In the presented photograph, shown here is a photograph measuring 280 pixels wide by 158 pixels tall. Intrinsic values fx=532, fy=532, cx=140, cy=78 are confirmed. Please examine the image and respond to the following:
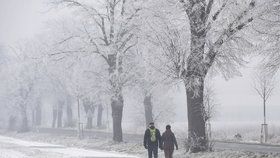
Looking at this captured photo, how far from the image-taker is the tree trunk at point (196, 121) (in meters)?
26.2

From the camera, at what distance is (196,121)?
87.0 feet

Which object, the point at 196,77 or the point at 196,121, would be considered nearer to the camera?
the point at 196,77

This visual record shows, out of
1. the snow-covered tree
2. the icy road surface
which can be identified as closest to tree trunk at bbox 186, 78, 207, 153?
the icy road surface

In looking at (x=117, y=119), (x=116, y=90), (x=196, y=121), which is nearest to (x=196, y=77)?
(x=196, y=121)

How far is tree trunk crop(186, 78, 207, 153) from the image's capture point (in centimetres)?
2616

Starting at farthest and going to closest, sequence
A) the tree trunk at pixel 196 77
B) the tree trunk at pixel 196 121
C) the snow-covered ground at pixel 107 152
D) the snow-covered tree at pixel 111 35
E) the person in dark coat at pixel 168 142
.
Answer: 1. the snow-covered tree at pixel 111 35
2. the tree trunk at pixel 196 121
3. the tree trunk at pixel 196 77
4. the snow-covered ground at pixel 107 152
5. the person in dark coat at pixel 168 142

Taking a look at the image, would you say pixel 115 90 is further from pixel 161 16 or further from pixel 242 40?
pixel 242 40

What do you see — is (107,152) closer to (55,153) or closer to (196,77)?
(55,153)

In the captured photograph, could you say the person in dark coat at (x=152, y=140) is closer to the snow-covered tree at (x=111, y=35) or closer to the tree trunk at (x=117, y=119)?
the snow-covered tree at (x=111, y=35)

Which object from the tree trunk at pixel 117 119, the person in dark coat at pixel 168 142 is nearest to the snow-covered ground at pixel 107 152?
the tree trunk at pixel 117 119

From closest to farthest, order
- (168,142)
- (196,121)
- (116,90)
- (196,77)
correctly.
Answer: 1. (168,142)
2. (196,77)
3. (196,121)
4. (116,90)

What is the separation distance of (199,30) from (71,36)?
15377mm

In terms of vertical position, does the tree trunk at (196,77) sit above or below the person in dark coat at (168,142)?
above

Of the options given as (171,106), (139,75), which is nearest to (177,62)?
(139,75)
